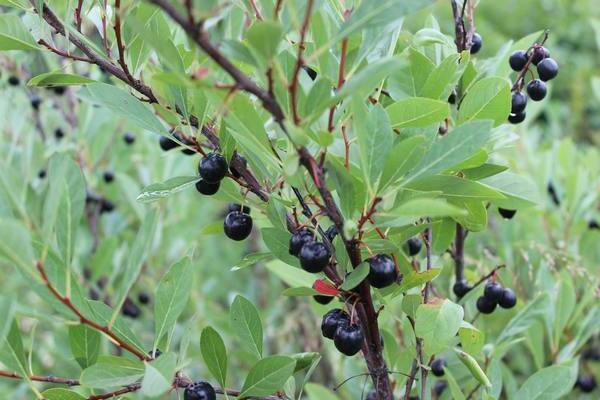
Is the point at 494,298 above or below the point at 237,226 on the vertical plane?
below

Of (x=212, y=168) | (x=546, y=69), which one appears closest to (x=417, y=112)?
(x=212, y=168)

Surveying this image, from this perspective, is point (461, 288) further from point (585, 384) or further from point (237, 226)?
point (585, 384)

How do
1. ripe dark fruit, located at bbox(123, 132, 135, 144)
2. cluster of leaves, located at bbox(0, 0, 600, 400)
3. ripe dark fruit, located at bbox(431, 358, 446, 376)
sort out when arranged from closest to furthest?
cluster of leaves, located at bbox(0, 0, 600, 400) < ripe dark fruit, located at bbox(431, 358, 446, 376) < ripe dark fruit, located at bbox(123, 132, 135, 144)

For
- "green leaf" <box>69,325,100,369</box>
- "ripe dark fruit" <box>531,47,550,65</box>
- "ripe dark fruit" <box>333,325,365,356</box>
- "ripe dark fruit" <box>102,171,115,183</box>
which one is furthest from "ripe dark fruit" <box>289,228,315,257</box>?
"ripe dark fruit" <box>102,171,115,183</box>

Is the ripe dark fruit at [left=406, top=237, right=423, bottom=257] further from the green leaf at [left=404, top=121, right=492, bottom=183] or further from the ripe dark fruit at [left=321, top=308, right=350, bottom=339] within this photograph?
the green leaf at [left=404, top=121, right=492, bottom=183]

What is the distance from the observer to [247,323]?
1243 mm

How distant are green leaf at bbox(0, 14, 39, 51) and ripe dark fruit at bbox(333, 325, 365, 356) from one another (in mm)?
666

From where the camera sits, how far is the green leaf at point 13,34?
1127mm

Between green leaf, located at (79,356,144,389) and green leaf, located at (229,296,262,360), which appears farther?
green leaf, located at (229,296,262,360)

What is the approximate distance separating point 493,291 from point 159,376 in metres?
0.85

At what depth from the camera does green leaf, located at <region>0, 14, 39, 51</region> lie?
1.13 m

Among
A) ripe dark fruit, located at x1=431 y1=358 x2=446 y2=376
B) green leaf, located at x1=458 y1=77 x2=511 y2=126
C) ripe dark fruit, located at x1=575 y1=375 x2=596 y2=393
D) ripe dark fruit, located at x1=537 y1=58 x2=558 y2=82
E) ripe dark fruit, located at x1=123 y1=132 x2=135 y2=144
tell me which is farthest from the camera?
ripe dark fruit, located at x1=123 y1=132 x2=135 y2=144

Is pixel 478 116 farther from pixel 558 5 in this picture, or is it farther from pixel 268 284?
pixel 558 5

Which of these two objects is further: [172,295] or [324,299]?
[324,299]
